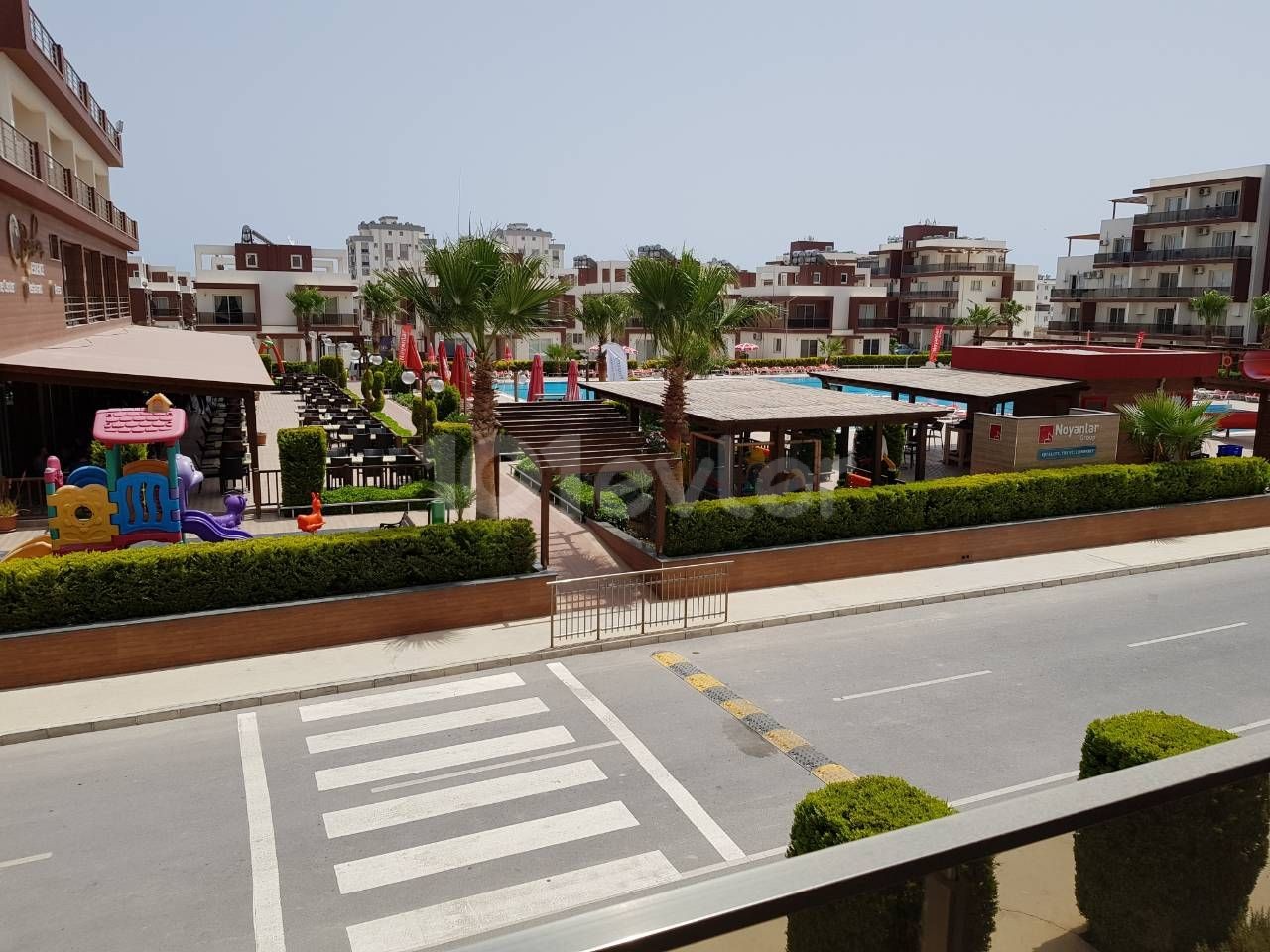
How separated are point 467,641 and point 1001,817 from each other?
1402cm

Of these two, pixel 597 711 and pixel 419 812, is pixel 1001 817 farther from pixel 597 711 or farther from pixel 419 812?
pixel 597 711

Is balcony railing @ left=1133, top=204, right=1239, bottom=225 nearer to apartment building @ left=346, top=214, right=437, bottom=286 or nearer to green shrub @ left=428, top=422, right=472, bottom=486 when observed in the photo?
green shrub @ left=428, top=422, right=472, bottom=486

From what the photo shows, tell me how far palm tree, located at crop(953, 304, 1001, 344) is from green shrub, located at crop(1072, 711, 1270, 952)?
7543 centimetres

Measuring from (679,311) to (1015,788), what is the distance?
11980 millimetres

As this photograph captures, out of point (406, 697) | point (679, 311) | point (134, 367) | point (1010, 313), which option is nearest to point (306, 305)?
point (134, 367)

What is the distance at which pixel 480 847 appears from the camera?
9.88m

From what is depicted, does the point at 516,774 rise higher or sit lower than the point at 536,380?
lower

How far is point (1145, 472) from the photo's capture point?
2352 cm

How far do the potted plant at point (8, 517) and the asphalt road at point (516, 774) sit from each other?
32.5 ft

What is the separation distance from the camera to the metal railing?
53.4 ft

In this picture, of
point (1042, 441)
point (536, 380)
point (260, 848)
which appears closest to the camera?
point (260, 848)

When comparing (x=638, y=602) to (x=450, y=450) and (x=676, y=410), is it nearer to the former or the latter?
(x=676, y=410)

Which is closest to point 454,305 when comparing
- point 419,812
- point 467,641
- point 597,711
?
point 467,641

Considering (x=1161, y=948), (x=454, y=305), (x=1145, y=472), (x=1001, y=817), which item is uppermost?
(x=454, y=305)
